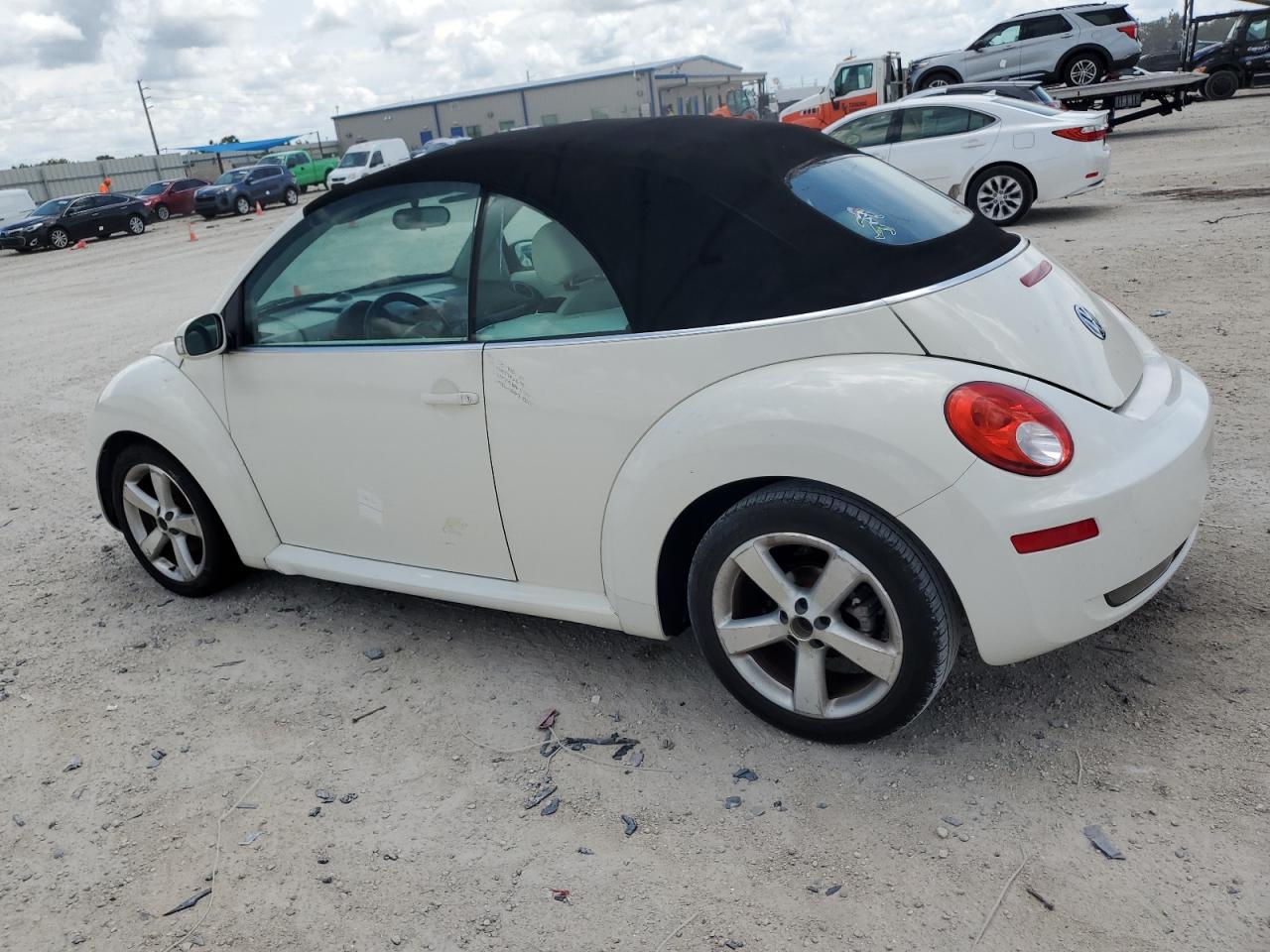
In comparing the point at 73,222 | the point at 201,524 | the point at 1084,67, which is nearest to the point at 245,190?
the point at 73,222

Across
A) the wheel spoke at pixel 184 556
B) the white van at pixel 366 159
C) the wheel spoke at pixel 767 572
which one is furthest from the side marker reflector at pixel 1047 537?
the white van at pixel 366 159

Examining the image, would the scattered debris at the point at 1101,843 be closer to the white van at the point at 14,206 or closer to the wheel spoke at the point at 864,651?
the wheel spoke at the point at 864,651

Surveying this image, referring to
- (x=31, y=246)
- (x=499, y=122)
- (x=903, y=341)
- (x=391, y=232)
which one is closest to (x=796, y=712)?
(x=903, y=341)

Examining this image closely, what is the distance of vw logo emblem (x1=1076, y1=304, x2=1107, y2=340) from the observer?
118 inches

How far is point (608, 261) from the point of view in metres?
3.00

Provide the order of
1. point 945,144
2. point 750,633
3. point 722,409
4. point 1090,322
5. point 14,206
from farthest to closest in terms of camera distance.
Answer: point 14,206 → point 945,144 → point 1090,322 → point 750,633 → point 722,409

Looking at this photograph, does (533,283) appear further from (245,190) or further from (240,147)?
(240,147)

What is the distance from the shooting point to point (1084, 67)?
2364 cm

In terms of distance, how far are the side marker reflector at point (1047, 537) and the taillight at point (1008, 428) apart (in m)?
0.14

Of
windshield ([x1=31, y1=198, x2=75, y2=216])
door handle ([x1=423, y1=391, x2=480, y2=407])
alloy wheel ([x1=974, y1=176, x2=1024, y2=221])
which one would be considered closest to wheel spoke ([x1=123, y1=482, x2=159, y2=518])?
door handle ([x1=423, y1=391, x2=480, y2=407])

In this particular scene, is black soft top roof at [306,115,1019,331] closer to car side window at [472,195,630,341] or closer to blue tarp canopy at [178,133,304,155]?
car side window at [472,195,630,341]

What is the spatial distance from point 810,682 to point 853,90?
78.7ft

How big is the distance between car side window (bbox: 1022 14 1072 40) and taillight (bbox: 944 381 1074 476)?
81.2 feet

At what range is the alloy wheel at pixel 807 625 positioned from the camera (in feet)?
8.80
